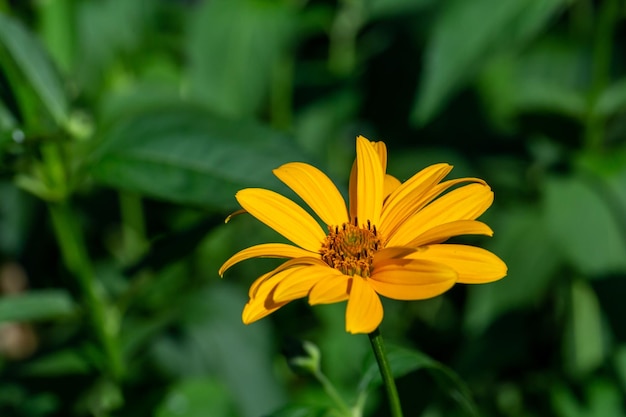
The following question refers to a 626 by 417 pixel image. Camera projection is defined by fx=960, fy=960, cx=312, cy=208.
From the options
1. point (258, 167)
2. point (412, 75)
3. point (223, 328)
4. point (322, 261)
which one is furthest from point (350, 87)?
point (322, 261)

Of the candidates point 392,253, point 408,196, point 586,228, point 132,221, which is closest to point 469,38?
point 586,228

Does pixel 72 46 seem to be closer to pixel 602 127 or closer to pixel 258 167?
pixel 258 167

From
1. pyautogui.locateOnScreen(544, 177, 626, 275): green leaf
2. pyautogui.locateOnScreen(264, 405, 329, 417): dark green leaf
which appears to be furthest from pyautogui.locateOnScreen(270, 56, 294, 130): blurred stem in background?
pyautogui.locateOnScreen(264, 405, 329, 417): dark green leaf

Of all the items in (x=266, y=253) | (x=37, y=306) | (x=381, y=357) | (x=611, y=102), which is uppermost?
(x=611, y=102)

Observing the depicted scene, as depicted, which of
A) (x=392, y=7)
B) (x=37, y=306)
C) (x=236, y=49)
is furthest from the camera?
(x=236, y=49)

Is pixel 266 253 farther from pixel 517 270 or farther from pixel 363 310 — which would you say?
pixel 517 270

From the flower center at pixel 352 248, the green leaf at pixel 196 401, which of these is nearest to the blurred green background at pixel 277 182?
the green leaf at pixel 196 401
